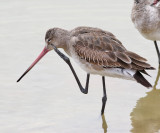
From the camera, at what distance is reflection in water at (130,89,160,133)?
8.13 metres

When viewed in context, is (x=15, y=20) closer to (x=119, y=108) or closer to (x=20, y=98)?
(x=20, y=98)

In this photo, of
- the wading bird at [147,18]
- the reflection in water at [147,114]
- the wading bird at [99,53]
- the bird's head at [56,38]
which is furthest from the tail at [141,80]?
the wading bird at [147,18]

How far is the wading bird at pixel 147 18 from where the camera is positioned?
10.4 metres

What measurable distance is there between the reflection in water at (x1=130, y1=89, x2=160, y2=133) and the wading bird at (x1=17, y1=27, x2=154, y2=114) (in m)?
0.77

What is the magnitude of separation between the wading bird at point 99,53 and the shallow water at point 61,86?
0.81 meters

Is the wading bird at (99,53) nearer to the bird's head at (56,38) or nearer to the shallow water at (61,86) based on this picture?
the bird's head at (56,38)

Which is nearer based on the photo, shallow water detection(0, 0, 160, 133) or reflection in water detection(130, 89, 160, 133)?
reflection in water detection(130, 89, 160, 133)

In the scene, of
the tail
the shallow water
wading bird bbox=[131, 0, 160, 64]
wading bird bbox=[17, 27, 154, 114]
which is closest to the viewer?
the tail

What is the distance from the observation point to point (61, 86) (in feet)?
31.3

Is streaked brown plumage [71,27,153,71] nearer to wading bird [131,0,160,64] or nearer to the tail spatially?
the tail

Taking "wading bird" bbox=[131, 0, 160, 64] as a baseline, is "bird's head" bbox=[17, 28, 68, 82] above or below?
above

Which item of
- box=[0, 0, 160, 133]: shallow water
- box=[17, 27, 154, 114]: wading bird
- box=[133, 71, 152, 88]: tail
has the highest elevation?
box=[17, 27, 154, 114]: wading bird

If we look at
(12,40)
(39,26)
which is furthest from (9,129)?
(39,26)

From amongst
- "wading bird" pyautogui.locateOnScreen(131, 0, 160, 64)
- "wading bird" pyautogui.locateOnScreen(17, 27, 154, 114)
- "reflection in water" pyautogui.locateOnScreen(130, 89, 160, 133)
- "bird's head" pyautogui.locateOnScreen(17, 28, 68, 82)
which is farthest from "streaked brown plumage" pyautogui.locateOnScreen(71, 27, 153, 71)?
"wading bird" pyautogui.locateOnScreen(131, 0, 160, 64)
